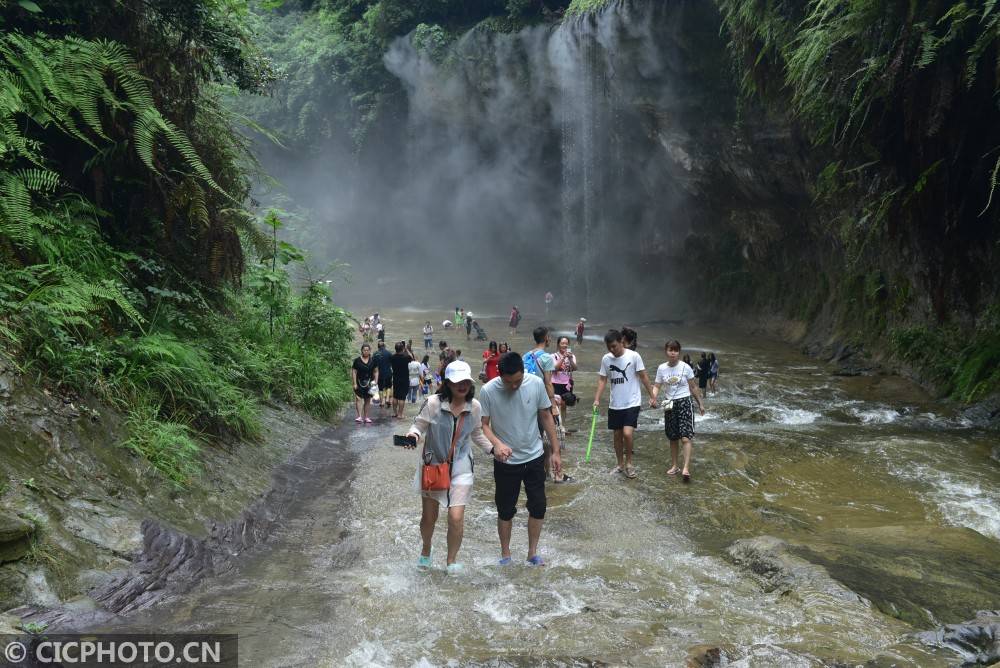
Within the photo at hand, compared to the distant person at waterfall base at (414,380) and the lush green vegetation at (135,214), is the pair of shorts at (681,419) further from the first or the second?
the distant person at waterfall base at (414,380)

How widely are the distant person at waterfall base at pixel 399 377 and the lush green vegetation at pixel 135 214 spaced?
78.4 inches

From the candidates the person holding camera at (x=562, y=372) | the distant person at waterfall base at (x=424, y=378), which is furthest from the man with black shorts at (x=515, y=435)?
the distant person at waterfall base at (x=424, y=378)

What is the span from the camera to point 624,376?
7.98 metres

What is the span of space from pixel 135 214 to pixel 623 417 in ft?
18.4

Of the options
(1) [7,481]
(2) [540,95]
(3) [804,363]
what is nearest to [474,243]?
(2) [540,95]

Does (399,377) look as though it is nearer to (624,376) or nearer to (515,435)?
(624,376)

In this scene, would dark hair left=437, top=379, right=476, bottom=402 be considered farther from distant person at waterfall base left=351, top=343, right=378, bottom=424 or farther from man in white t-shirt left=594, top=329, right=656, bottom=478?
distant person at waterfall base left=351, top=343, right=378, bottom=424

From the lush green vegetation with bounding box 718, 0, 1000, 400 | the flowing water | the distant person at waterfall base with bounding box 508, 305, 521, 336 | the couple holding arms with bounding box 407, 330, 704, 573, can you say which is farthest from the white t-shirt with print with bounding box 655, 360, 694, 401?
the distant person at waterfall base with bounding box 508, 305, 521, 336

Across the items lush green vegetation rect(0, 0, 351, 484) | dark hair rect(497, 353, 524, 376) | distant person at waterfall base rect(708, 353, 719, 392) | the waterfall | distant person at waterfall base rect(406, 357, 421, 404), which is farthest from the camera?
the waterfall

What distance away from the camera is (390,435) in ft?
36.3

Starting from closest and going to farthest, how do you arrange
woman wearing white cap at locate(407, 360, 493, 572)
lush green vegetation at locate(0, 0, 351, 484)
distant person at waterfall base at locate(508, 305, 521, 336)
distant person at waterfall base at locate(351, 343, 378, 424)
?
woman wearing white cap at locate(407, 360, 493, 572) < lush green vegetation at locate(0, 0, 351, 484) < distant person at waterfall base at locate(351, 343, 378, 424) < distant person at waterfall base at locate(508, 305, 521, 336)

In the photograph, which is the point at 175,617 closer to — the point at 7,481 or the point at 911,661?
the point at 7,481

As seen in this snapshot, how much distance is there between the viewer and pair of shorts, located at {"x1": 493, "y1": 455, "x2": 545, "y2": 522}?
5340 millimetres

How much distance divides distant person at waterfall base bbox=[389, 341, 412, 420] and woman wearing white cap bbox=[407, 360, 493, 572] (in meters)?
6.87
